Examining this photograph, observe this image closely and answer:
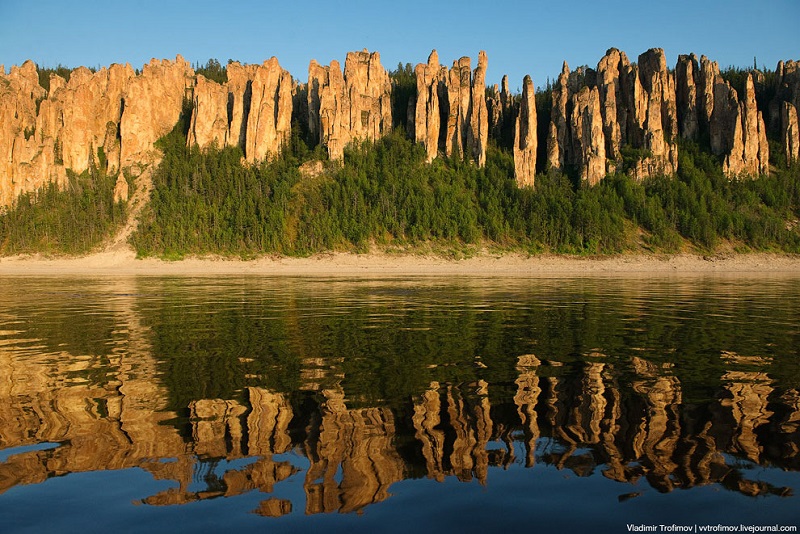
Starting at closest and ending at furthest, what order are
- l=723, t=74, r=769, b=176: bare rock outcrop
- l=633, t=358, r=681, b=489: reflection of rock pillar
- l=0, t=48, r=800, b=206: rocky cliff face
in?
1. l=633, t=358, r=681, b=489: reflection of rock pillar
2. l=0, t=48, r=800, b=206: rocky cliff face
3. l=723, t=74, r=769, b=176: bare rock outcrop

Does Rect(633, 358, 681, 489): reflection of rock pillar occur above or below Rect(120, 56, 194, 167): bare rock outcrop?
below

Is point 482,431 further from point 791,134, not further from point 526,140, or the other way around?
point 791,134

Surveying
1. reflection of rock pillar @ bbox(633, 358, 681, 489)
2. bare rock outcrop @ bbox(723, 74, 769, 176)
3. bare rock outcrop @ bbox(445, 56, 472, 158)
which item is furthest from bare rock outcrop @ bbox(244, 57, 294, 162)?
reflection of rock pillar @ bbox(633, 358, 681, 489)

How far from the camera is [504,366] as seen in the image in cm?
1505

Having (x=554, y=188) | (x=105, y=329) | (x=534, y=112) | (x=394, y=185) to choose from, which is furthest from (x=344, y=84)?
(x=105, y=329)

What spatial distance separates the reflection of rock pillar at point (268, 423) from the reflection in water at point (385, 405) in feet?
0.13

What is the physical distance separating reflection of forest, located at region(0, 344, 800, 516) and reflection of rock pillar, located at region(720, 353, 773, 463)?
0.10 feet

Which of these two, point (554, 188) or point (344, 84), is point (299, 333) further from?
point (344, 84)

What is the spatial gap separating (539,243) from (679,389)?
107395 mm

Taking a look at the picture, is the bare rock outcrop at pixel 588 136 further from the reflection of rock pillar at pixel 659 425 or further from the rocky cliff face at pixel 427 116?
the reflection of rock pillar at pixel 659 425

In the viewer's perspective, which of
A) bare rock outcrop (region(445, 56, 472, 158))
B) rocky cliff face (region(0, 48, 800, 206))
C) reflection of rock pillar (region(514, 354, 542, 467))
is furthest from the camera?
bare rock outcrop (region(445, 56, 472, 158))

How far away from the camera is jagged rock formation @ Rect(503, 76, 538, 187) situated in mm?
137250

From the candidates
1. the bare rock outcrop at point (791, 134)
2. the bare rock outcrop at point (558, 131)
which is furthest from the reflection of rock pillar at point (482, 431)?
the bare rock outcrop at point (791, 134)

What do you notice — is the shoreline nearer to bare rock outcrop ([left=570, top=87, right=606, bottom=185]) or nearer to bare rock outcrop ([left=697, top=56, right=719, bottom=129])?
bare rock outcrop ([left=570, top=87, right=606, bottom=185])
